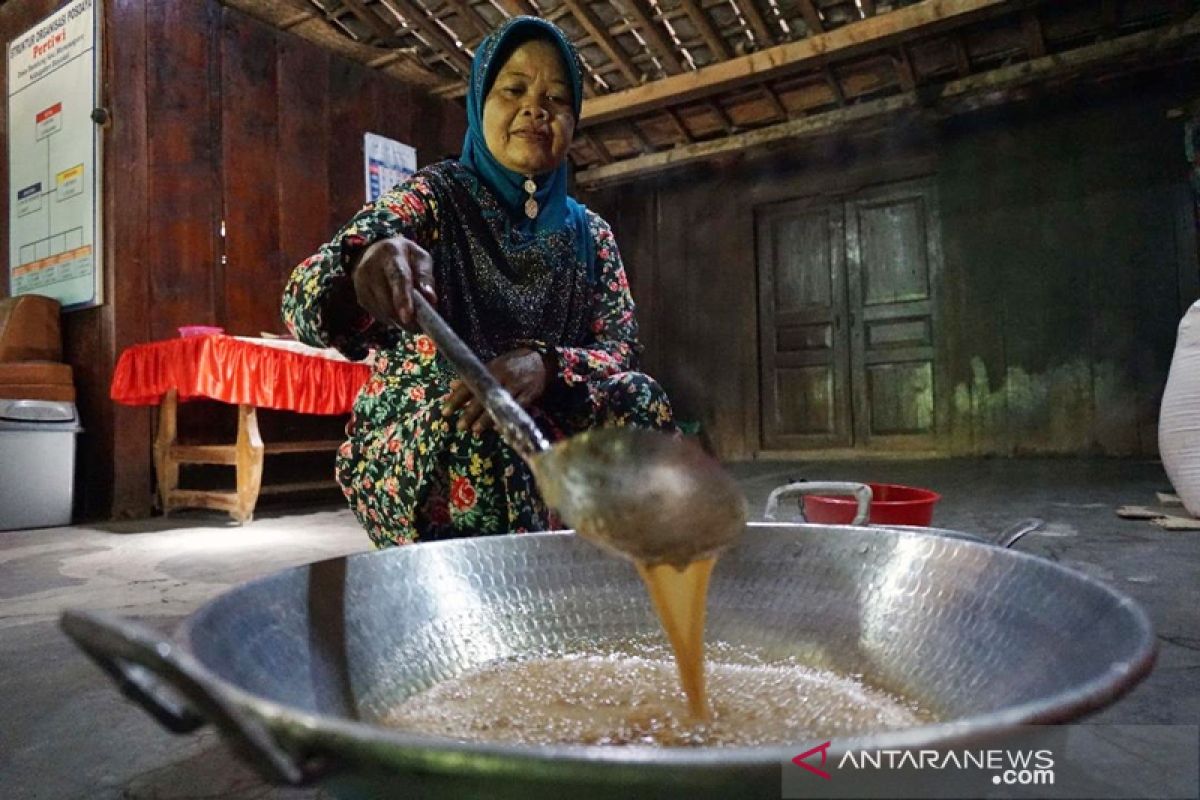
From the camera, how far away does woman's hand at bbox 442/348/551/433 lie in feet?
3.95

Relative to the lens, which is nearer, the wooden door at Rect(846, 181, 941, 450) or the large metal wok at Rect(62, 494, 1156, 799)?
the large metal wok at Rect(62, 494, 1156, 799)

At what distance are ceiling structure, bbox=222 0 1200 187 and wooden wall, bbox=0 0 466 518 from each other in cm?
44

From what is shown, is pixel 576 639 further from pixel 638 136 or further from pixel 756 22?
pixel 638 136

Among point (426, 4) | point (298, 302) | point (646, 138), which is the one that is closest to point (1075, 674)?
point (298, 302)

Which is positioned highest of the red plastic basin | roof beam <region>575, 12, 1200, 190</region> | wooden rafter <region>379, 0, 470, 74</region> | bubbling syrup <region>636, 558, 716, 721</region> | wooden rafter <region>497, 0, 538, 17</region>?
wooden rafter <region>379, 0, 470, 74</region>

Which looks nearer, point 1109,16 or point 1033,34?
point 1109,16

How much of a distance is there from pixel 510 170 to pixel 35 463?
3634 millimetres

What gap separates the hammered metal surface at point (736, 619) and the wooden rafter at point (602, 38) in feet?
15.6

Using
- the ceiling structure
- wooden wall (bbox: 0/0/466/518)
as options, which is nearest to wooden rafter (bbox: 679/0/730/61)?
the ceiling structure

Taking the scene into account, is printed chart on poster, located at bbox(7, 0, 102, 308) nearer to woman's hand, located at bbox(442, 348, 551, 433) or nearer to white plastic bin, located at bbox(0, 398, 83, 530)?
white plastic bin, located at bbox(0, 398, 83, 530)

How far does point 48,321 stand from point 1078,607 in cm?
521

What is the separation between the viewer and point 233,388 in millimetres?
3580

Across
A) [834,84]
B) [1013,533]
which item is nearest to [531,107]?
[1013,533]

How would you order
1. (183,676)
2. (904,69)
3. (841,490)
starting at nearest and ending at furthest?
(183,676) → (841,490) → (904,69)
